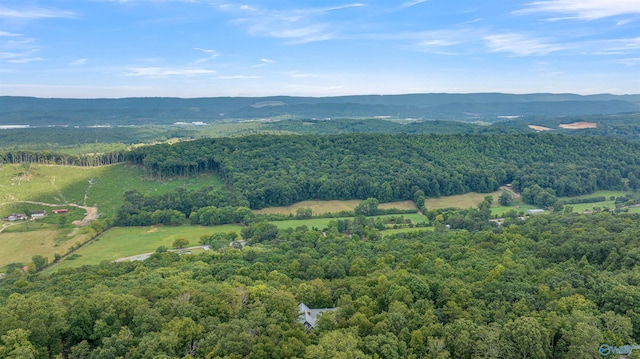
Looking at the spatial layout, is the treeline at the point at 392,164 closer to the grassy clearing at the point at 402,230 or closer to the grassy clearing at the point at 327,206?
the grassy clearing at the point at 327,206

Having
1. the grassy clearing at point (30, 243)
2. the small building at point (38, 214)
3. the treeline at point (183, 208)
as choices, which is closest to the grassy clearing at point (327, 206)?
the treeline at point (183, 208)

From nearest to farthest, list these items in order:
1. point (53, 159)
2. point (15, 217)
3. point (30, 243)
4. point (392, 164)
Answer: point (30, 243) < point (15, 217) < point (392, 164) < point (53, 159)

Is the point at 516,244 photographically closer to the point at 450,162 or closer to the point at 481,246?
the point at 481,246

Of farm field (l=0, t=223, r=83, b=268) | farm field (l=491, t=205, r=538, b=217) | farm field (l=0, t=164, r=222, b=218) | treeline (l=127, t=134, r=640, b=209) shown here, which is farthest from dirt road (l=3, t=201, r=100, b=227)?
farm field (l=491, t=205, r=538, b=217)

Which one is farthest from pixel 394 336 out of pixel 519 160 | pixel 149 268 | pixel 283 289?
pixel 519 160

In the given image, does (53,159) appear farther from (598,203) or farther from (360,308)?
(598,203)

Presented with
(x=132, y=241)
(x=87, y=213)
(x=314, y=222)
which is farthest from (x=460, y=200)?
(x=87, y=213)
